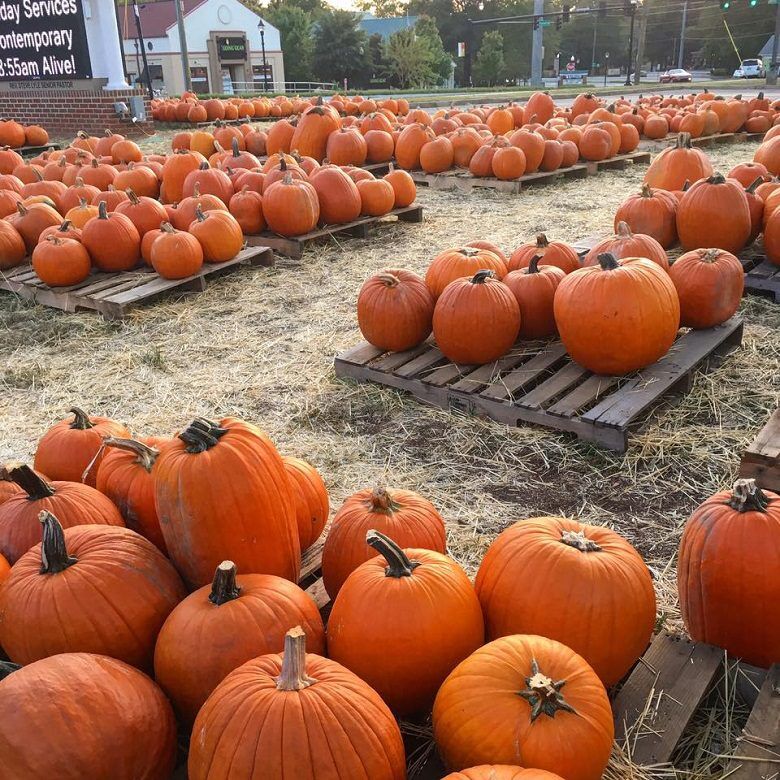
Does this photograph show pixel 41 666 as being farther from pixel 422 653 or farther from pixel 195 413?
pixel 195 413

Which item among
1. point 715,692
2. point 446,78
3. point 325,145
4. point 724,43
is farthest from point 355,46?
point 715,692

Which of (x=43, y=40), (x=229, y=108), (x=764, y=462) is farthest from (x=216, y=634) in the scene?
(x=229, y=108)

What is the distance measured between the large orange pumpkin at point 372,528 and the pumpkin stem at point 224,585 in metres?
0.43

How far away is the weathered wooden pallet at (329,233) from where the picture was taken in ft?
23.5

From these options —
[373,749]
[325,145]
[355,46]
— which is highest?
[355,46]

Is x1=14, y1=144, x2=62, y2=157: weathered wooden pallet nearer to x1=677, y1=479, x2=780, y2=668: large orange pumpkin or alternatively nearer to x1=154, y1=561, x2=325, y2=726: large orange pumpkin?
x1=154, y1=561, x2=325, y2=726: large orange pumpkin

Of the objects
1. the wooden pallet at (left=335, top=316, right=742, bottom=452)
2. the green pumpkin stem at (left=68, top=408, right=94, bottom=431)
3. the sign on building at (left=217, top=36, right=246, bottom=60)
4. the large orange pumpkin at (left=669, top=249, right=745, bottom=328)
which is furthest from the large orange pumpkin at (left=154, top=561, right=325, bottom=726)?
the sign on building at (left=217, top=36, right=246, bottom=60)

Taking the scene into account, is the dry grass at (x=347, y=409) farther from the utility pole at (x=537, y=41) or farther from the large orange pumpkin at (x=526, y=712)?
the utility pole at (x=537, y=41)

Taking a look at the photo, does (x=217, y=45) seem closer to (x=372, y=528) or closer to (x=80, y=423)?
(x=80, y=423)

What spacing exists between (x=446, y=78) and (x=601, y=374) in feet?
200

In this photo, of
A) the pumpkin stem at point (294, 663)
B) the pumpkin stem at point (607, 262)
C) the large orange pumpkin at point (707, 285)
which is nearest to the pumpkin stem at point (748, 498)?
the pumpkin stem at point (294, 663)

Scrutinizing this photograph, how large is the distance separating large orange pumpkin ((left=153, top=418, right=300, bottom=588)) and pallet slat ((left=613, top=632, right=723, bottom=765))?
100cm

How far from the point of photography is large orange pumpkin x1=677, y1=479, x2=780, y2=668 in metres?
1.95

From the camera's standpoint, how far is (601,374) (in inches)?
155
